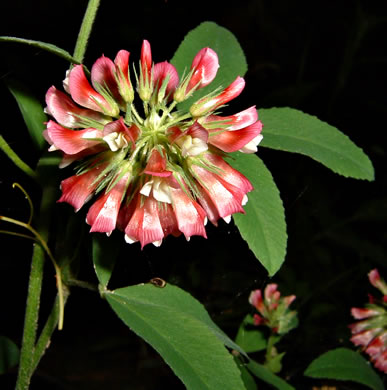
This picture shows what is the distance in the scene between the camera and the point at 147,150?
2.41ft

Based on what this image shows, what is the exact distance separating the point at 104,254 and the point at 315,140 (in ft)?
1.42

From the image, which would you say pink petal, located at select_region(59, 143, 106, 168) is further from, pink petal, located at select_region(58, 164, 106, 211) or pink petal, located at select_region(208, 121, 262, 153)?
pink petal, located at select_region(208, 121, 262, 153)

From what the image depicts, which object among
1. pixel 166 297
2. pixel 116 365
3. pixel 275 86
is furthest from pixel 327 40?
pixel 166 297

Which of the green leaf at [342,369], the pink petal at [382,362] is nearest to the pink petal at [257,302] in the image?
the green leaf at [342,369]

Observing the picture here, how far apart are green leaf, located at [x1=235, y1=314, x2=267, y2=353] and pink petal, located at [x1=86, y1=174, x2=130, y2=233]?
72 cm

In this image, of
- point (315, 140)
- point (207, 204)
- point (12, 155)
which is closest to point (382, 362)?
point (315, 140)

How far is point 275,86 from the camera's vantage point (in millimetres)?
2324

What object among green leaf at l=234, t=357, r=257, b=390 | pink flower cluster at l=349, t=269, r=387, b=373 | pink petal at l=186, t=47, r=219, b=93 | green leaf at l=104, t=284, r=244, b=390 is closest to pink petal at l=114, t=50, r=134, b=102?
pink petal at l=186, t=47, r=219, b=93

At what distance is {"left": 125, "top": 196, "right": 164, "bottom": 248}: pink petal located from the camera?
72 cm

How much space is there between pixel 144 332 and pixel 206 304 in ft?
3.37

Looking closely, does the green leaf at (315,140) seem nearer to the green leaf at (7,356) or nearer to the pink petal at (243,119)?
the pink petal at (243,119)

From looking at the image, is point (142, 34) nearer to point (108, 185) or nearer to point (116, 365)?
point (108, 185)

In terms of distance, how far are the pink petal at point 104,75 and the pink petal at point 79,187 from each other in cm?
12

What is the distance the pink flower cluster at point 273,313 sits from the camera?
4.23 feet
